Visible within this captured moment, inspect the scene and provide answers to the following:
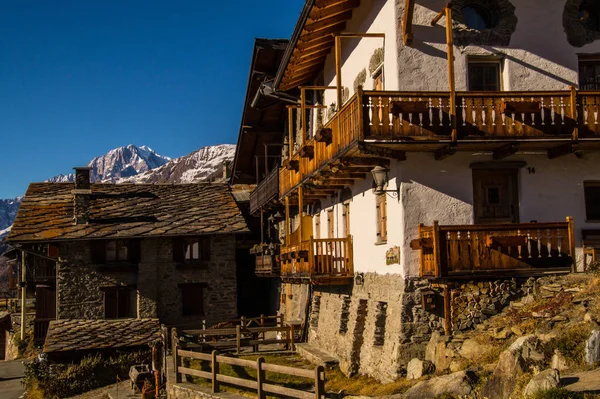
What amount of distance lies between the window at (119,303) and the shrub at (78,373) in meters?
3.18

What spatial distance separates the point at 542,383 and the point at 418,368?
571 cm

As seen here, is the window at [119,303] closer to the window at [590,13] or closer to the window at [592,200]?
the window at [592,200]

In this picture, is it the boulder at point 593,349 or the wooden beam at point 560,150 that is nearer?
the boulder at point 593,349

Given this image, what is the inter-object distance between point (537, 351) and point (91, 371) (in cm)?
2038

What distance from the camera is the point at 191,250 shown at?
33.2m

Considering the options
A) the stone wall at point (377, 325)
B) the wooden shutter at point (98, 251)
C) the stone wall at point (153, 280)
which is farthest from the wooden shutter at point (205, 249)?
the stone wall at point (377, 325)

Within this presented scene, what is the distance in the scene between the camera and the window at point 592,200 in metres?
16.8

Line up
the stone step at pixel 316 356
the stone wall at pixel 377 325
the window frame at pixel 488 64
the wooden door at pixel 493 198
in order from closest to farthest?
the stone wall at pixel 377 325 → the wooden door at pixel 493 198 → the window frame at pixel 488 64 → the stone step at pixel 316 356

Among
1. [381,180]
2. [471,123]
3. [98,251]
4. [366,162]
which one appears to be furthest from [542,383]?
[98,251]

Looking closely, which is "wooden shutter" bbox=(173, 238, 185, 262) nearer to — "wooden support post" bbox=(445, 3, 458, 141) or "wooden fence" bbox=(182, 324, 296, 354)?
"wooden fence" bbox=(182, 324, 296, 354)

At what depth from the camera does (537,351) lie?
35.7 ft

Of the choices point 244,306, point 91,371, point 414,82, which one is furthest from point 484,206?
point 244,306

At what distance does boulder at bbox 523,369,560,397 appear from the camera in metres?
8.84

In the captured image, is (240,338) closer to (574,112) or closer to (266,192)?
(266,192)
